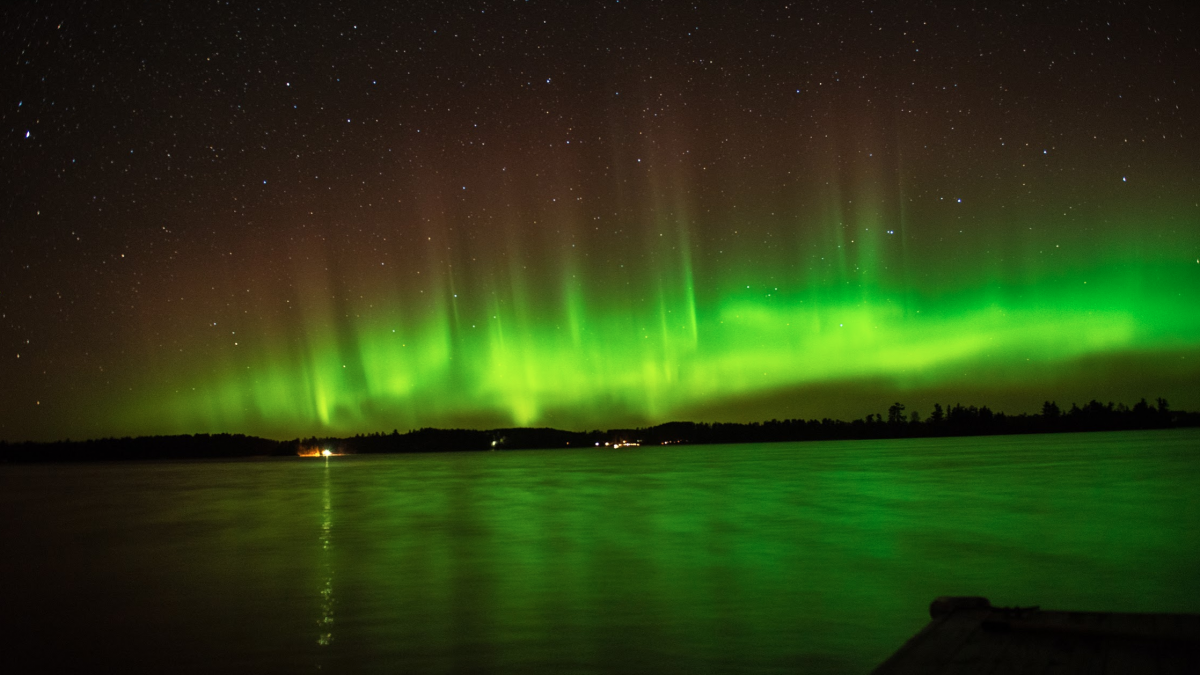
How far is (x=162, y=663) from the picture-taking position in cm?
906

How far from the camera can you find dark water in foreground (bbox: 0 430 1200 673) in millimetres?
9398

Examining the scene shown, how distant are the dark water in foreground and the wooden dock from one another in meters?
2.30

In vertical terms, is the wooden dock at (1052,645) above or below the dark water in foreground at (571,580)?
above

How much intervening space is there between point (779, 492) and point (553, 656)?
25789 mm

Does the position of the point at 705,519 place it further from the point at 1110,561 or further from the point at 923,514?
the point at 1110,561

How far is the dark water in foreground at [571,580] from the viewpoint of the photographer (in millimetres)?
9398

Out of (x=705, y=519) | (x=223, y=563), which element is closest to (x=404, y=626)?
(x=223, y=563)

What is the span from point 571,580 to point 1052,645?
28.4ft

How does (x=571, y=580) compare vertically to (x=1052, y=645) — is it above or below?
below

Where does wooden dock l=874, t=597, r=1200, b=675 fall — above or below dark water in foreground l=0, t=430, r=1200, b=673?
above

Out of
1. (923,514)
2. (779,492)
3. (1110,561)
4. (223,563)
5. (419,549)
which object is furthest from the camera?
(779,492)

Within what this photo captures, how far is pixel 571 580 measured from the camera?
1388 cm

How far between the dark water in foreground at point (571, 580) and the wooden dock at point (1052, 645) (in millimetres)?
Result: 2301

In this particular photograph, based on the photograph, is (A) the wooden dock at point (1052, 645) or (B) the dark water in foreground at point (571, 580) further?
(B) the dark water in foreground at point (571, 580)
